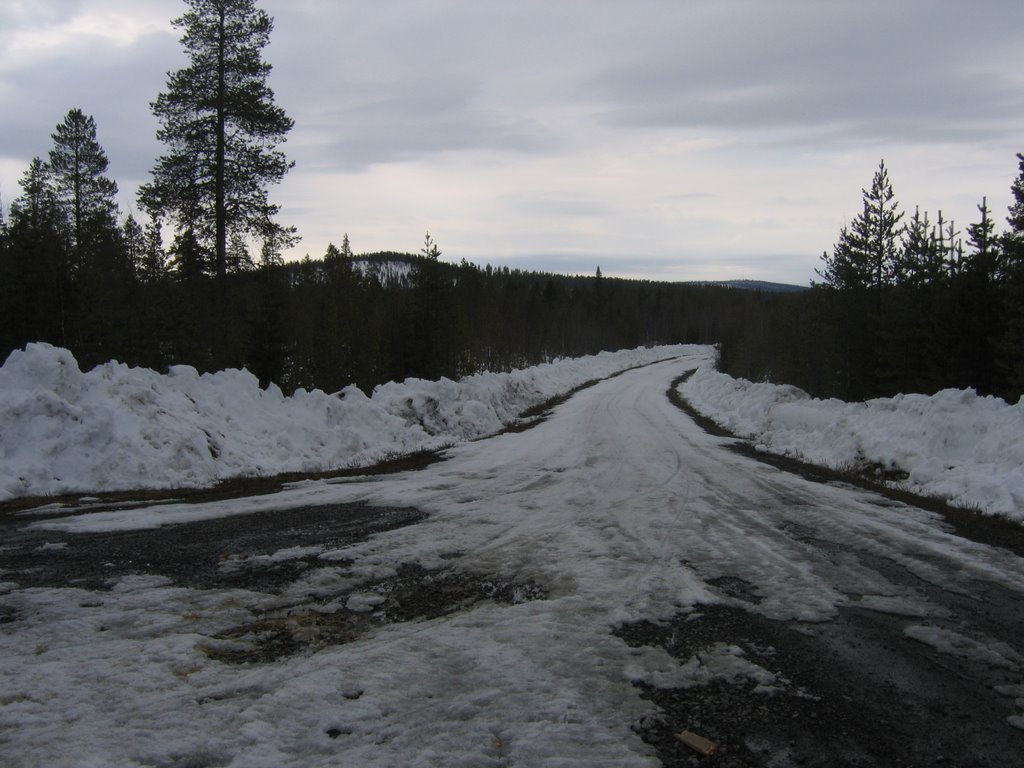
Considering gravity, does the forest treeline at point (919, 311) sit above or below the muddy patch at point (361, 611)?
above

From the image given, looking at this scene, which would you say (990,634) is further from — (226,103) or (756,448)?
(226,103)

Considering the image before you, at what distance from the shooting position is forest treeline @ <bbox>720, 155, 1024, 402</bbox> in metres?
Result: 16.7

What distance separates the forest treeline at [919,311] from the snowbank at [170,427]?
44.3 feet

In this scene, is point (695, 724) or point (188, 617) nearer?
point (695, 724)

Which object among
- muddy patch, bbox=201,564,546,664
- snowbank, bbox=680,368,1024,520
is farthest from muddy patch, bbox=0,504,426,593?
snowbank, bbox=680,368,1024,520

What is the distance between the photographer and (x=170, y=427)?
429 inches

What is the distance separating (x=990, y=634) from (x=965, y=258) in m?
17.3

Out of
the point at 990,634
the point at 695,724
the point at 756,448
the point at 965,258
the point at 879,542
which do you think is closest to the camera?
the point at 695,724

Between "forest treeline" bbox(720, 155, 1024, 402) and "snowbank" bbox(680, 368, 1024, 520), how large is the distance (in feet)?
11.0

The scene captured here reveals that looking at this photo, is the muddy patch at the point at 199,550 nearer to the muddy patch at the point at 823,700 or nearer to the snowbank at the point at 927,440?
the muddy patch at the point at 823,700

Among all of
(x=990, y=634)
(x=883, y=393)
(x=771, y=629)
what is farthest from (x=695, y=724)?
(x=883, y=393)

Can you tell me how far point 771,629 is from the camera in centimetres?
457

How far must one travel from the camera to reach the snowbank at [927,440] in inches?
364

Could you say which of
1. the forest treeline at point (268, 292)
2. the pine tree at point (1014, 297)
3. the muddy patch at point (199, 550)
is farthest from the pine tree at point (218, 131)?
the pine tree at point (1014, 297)
